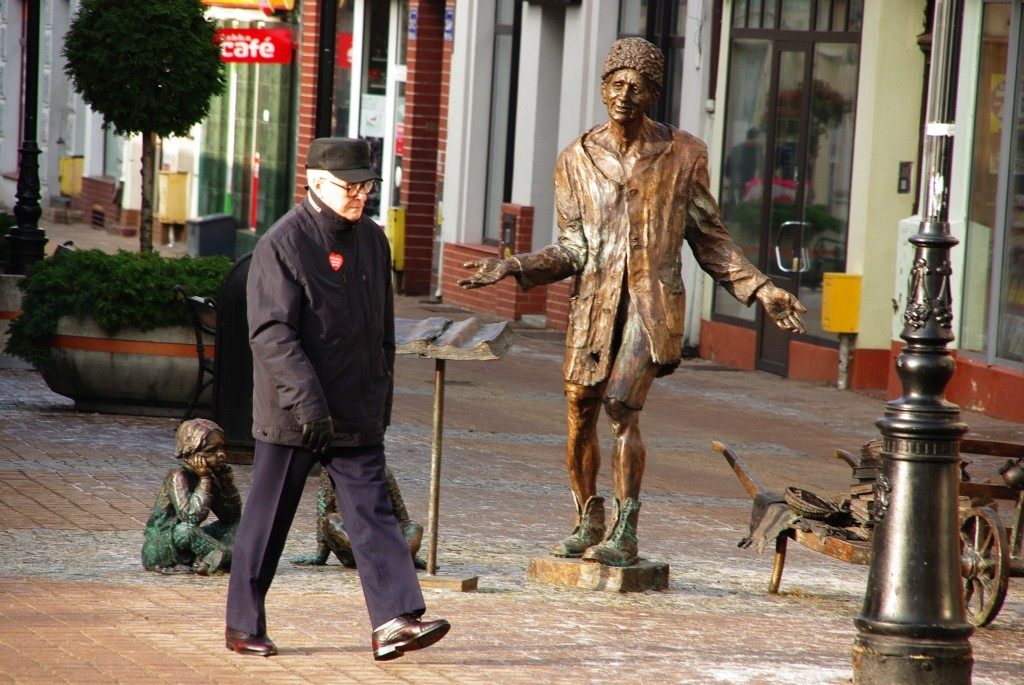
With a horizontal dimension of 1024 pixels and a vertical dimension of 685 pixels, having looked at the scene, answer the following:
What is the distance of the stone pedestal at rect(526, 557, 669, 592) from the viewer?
7.73 m

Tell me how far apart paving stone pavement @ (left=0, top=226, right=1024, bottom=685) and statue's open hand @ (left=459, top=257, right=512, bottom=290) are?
4.10 ft

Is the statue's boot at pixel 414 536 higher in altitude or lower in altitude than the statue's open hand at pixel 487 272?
lower

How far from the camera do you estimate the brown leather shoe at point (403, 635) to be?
619cm

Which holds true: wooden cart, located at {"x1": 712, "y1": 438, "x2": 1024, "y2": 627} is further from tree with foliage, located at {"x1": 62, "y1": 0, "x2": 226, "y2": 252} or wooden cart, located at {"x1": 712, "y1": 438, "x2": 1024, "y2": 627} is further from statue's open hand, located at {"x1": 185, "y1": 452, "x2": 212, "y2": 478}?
tree with foliage, located at {"x1": 62, "y1": 0, "x2": 226, "y2": 252}

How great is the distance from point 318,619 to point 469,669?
3.02 ft

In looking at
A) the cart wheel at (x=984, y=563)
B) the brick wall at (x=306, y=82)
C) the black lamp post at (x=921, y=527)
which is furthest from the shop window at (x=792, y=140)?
the black lamp post at (x=921, y=527)

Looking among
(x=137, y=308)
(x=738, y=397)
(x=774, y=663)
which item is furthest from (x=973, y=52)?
(x=774, y=663)

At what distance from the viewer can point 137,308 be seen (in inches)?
480

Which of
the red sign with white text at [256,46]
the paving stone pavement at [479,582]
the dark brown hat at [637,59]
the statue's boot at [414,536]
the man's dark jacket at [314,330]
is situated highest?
the red sign with white text at [256,46]

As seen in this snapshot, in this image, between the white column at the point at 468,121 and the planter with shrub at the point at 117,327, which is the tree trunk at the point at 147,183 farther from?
the white column at the point at 468,121

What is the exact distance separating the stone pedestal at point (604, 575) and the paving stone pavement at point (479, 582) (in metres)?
0.07

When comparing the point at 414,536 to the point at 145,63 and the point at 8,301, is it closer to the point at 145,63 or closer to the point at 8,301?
the point at 145,63

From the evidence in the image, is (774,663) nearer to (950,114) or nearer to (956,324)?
(950,114)

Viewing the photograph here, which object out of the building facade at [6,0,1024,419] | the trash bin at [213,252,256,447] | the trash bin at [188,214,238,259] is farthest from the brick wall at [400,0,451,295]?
the trash bin at [213,252,256,447]
